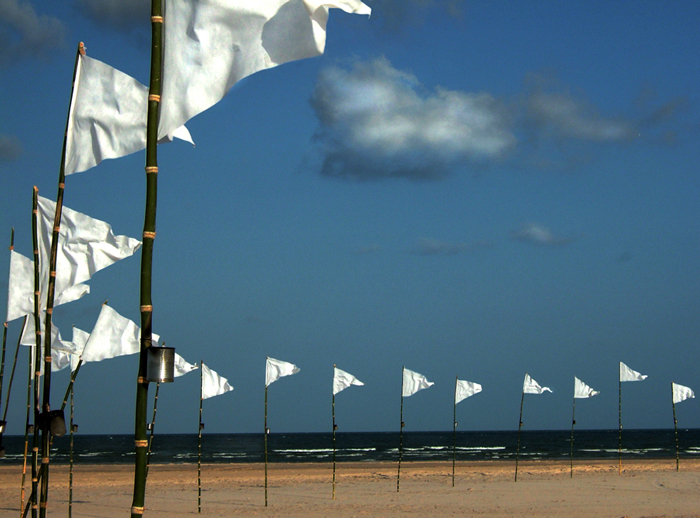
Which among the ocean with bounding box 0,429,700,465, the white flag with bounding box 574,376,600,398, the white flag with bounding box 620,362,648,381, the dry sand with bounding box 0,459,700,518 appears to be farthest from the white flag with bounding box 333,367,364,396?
the ocean with bounding box 0,429,700,465

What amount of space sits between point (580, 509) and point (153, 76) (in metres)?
16.3

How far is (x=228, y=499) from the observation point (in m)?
20.8

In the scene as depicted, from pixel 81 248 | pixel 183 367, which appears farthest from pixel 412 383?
pixel 81 248

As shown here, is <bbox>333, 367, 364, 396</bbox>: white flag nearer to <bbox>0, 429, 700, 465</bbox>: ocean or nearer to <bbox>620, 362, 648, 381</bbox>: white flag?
<bbox>620, 362, 648, 381</bbox>: white flag

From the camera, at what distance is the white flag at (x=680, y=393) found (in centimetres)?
2748

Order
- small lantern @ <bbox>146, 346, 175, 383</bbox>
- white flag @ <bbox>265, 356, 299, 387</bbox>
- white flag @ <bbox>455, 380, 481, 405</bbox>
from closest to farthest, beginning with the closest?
small lantern @ <bbox>146, 346, 175, 383</bbox> → white flag @ <bbox>265, 356, 299, 387</bbox> → white flag @ <bbox>455, 380, 481, 405</bbox>

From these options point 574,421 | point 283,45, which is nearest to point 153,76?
point 283,45

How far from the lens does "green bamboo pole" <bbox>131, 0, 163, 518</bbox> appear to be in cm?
390

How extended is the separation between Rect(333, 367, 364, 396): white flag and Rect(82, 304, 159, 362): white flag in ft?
36.3

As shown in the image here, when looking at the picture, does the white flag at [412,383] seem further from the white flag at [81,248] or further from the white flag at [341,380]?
the white flag at [81,248]

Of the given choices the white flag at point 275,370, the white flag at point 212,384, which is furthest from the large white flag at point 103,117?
the white flag at point 275,370

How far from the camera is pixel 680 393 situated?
27.7 meters

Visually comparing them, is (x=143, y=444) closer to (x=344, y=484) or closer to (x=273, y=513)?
(x=273, y=513)

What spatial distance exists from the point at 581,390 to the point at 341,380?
35.8ft
